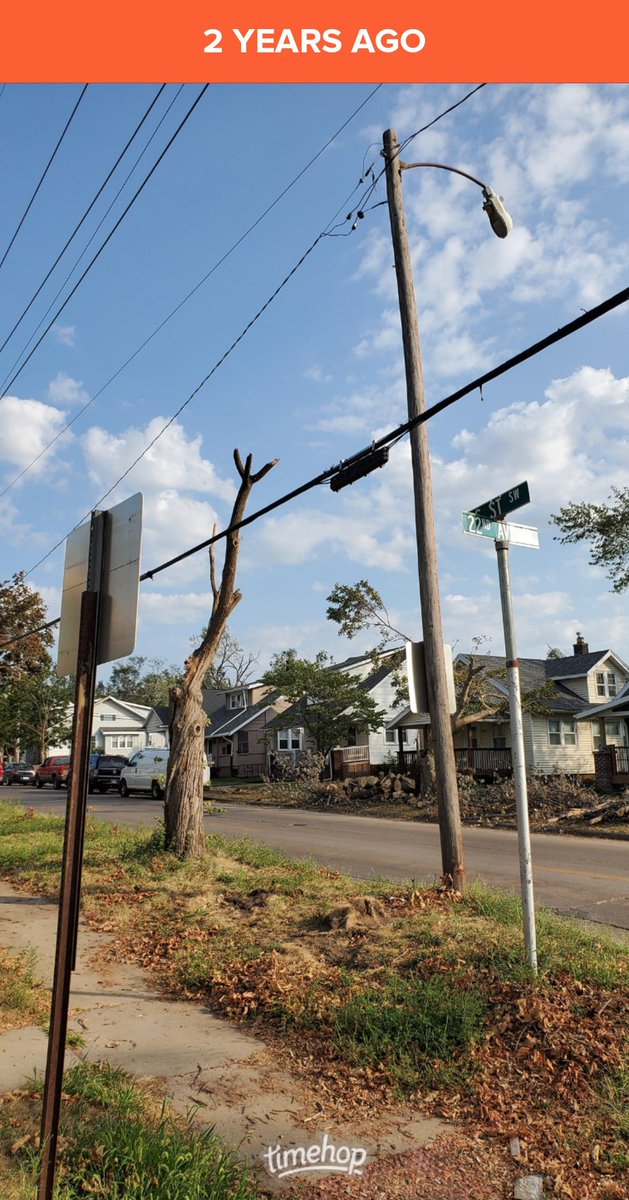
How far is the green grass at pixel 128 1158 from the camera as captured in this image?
11.4 feet

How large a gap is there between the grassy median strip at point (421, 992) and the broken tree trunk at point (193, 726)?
1.97 meters

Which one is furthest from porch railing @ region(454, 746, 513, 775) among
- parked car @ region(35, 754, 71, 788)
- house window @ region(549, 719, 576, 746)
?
parked car @ region(35, 754, 71, 788)

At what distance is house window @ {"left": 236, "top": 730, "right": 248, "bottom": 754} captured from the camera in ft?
183

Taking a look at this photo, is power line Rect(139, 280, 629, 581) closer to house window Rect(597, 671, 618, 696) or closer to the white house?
house window Rect(597, 671, 618, 696)

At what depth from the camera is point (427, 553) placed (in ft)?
31.6

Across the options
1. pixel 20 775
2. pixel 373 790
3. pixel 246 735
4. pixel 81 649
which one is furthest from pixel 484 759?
pixel 20 775

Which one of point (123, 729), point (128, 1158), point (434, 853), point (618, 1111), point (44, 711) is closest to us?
point (128, 1158)

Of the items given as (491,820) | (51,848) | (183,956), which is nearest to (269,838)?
(51,848)

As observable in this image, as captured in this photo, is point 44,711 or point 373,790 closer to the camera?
point 373,790

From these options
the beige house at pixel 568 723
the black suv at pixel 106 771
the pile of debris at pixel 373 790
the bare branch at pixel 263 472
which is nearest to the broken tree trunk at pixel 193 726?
the bare branch at pixel 263 472

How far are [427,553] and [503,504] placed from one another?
3.09 m

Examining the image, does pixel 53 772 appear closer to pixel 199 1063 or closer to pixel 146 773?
pixel 146 773

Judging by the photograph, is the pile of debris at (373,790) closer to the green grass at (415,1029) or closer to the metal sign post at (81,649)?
the green grass at (415,1029)

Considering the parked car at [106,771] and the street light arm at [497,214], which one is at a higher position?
the street light arm at [497,214]
